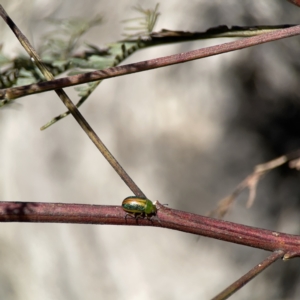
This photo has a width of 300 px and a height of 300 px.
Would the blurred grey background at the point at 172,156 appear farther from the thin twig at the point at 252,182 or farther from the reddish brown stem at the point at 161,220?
the reddish brown stem at the point at 161,220

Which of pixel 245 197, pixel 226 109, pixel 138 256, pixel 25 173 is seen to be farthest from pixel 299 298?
pixel 25 173

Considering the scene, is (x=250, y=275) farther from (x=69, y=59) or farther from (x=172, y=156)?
(x=172, y=156)

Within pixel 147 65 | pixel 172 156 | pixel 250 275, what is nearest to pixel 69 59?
pixel 147 65

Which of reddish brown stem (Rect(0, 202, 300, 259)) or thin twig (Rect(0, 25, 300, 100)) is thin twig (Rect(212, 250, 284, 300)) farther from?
thin twig (Rect(0, 25, 300, 100))

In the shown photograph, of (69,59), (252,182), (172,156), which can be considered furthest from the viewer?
(172,156)

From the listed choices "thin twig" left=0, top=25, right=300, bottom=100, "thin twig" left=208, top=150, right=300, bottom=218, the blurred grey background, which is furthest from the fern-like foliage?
the blurred grey background

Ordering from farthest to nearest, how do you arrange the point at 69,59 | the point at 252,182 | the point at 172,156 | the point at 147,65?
the point at 172,156 < the point at 252,182 < the point at 69,59 < the point at 147,65
